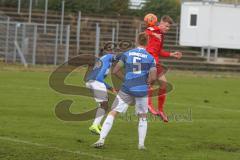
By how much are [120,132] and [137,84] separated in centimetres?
266

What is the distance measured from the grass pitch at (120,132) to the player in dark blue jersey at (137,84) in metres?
0.40

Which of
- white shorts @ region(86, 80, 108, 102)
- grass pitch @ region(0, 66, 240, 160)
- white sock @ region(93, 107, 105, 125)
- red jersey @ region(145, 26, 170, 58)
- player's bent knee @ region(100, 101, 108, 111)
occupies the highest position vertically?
red jersey @ region(145, 26, 170, 58)

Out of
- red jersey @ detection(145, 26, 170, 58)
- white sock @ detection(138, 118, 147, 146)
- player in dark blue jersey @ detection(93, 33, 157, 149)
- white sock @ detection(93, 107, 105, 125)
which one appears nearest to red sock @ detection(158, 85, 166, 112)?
red jersey @ detection(145, 26, 170, 58)

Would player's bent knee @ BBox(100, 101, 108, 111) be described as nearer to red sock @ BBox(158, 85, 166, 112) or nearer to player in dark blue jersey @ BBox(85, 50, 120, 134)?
player in dark blue jersey @ BBox(85, 50, 120, 134)

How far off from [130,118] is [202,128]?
7.37 ft

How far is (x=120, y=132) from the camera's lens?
15.2 metres

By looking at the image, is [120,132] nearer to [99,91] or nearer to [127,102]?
[99,91]

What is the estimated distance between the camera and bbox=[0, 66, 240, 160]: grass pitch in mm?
12070

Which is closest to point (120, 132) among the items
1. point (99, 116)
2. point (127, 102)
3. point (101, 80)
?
point (99, 116)

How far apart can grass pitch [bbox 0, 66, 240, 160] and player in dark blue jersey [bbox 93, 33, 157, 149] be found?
0.40m

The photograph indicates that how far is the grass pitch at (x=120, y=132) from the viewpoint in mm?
12070

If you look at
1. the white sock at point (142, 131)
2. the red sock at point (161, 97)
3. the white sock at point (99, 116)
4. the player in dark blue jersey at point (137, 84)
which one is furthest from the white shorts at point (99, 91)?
the white sock at point (142, 131)

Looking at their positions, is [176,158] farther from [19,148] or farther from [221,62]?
[221,62]

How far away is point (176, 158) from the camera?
11.9m
